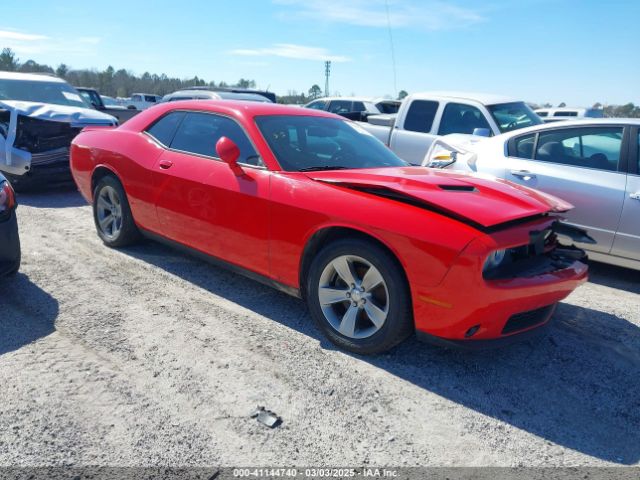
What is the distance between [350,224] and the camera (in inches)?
128

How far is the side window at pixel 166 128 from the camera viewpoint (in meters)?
4.73

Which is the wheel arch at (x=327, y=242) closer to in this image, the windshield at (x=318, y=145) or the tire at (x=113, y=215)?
the windshield at (x=318, y=145)

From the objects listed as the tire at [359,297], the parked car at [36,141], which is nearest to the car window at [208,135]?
the tire at [359,297]

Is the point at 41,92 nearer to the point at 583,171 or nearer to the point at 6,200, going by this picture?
the point at 6,200

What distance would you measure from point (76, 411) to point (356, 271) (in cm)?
175

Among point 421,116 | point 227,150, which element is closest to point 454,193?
point 227,150

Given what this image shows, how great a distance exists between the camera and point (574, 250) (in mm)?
3586

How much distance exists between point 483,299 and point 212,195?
217cm

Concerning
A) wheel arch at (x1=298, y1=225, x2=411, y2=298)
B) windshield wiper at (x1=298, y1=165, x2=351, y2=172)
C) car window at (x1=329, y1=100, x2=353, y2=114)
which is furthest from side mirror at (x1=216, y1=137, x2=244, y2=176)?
car window at (x1=329, y1=100, x2=353, y2=114)

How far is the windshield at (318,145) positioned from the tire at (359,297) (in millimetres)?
831

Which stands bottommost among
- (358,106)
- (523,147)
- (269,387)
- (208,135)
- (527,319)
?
(269,387)

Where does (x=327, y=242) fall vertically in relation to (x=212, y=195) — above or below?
below

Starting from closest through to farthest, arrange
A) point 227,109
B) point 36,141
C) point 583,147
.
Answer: point 227,109, point 583,147, point 36,141

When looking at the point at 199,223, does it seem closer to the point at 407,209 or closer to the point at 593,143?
the point at 407,209
